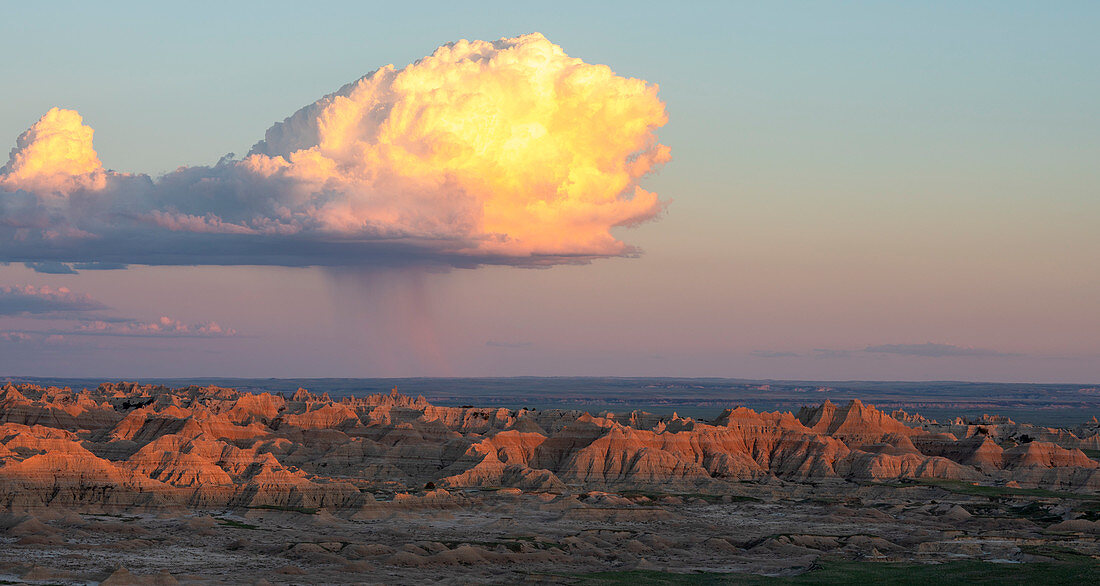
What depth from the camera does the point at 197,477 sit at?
15412 centimetres

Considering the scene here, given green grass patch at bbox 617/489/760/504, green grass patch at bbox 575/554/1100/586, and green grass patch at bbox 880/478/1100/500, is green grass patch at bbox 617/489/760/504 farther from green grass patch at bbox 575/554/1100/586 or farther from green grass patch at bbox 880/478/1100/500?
green grass patch at bbox 575/554/1100/586

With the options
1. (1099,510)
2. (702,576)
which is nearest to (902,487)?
Result: (1099,510)

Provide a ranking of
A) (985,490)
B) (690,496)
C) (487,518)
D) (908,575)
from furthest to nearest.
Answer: (985,490), (690,496), (487,518), (908,575)

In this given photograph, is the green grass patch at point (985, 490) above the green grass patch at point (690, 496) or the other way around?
above

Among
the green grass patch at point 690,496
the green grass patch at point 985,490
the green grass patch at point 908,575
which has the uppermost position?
the green grass patch at point 985,490

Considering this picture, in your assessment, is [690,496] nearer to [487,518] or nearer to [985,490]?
[487,518]

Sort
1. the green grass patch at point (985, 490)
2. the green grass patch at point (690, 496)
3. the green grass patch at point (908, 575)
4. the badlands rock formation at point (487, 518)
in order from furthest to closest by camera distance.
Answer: the green grass patch at point (985, 490) → the green grass patch at point (690, 496) → the badlands rock formation at point (487, 518) → the green grass patch at point (908, 575)

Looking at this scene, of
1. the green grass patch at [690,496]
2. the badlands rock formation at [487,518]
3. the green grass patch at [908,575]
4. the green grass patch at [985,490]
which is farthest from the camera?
the green grass patch at [985,490]

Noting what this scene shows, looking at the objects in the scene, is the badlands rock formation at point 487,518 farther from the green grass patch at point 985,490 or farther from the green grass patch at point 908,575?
the green grass patch at point 908,575

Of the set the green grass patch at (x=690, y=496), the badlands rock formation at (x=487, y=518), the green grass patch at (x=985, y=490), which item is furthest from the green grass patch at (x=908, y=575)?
the green grass patch at (x=985, y=490)

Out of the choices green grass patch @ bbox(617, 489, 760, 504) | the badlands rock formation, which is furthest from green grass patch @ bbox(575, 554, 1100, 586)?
green grass patch @ bbox(617, 489, 760, 504)

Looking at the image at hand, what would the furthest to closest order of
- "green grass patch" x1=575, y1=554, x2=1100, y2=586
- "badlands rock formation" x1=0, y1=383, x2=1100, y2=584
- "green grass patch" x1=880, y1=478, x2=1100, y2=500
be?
1. "green grass patch" x1=880, y1=478, x2=1100, y2=500
2. "badlands rock formation" x1=0, y1=383, x2=1100, y2=584
3. "green grass patch" x1=575, y1=554, x2=1100, y2=586

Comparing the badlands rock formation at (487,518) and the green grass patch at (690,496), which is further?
the green grass patch at (690,496)

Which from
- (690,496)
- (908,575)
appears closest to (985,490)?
(690,496)
